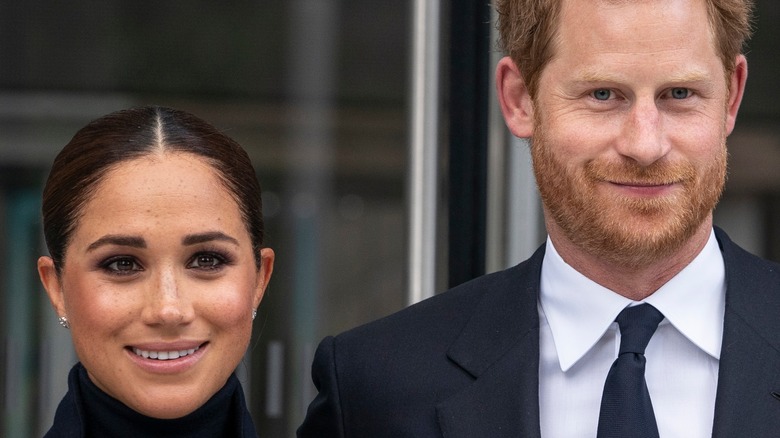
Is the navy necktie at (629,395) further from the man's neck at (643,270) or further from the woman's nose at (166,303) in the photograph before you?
the woman's nose at (166,303)

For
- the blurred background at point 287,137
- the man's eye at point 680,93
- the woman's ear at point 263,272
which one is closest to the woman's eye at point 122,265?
the woman's ear at point 263,272

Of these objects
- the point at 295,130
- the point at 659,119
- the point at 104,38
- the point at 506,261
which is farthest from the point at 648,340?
the point at 104,38

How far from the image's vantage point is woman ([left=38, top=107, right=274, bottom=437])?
2047 mm

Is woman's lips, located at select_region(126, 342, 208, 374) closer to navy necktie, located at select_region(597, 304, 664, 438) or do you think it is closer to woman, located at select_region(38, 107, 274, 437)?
woman, located at select_region(38, 107, 274, 437)

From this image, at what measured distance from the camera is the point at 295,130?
13.0 feet

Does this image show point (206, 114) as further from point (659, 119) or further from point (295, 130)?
point (659, 119)

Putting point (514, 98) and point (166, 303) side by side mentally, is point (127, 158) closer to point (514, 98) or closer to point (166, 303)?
point (166, 303)

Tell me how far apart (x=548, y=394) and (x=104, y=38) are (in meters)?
2.21

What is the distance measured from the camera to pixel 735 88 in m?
2.22

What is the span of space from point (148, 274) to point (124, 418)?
0.81ft

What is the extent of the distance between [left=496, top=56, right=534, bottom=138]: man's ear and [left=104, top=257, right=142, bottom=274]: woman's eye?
2.44ft

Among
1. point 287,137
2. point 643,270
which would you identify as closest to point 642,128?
point 643,270

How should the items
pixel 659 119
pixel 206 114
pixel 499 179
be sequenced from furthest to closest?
pixel 206 114 < pixel 499 179 < pixel 659 119

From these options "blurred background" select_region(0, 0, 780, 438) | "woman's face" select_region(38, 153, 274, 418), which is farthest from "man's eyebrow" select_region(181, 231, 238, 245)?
"blurred background" select_region(0, 0, 780, 438)
